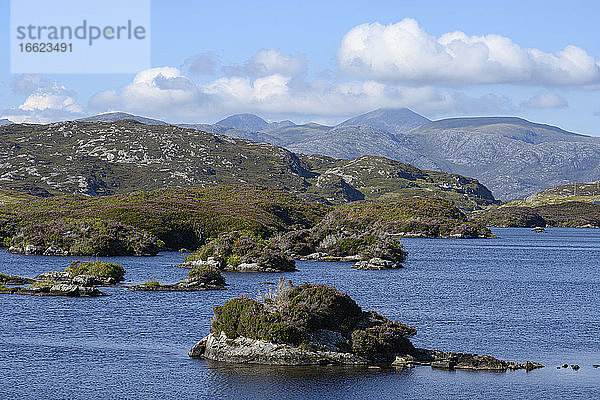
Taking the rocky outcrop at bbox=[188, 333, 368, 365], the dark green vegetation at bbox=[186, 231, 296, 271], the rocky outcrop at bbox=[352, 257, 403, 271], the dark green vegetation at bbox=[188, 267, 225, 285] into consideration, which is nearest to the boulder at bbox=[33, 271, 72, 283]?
the dark green vegetation at bbox=[188, 267, 225, 285]

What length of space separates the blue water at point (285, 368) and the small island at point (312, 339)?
1331 millimetres

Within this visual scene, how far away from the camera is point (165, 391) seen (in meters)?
36.6

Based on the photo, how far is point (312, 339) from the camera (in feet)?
142

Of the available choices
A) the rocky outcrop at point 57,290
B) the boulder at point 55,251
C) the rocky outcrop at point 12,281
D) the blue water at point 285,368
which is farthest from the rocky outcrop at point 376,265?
the rocky outcrop at point 12,281

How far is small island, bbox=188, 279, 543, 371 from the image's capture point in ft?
139

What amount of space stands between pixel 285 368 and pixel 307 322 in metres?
3.42

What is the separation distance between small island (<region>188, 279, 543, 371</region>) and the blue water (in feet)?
4.37

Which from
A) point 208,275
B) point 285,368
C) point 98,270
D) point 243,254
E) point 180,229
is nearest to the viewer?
point 285,368

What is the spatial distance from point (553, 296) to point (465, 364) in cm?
4208

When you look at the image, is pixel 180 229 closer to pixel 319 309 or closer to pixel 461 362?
pixel 319 309

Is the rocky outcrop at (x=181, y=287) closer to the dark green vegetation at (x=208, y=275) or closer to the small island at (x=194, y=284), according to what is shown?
the small island at (x=194, y=284)

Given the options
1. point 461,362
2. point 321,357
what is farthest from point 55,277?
point 461,362

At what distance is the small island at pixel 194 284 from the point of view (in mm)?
74875

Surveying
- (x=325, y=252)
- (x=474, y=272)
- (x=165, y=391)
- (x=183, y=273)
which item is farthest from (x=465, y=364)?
(x=325, y=252)
